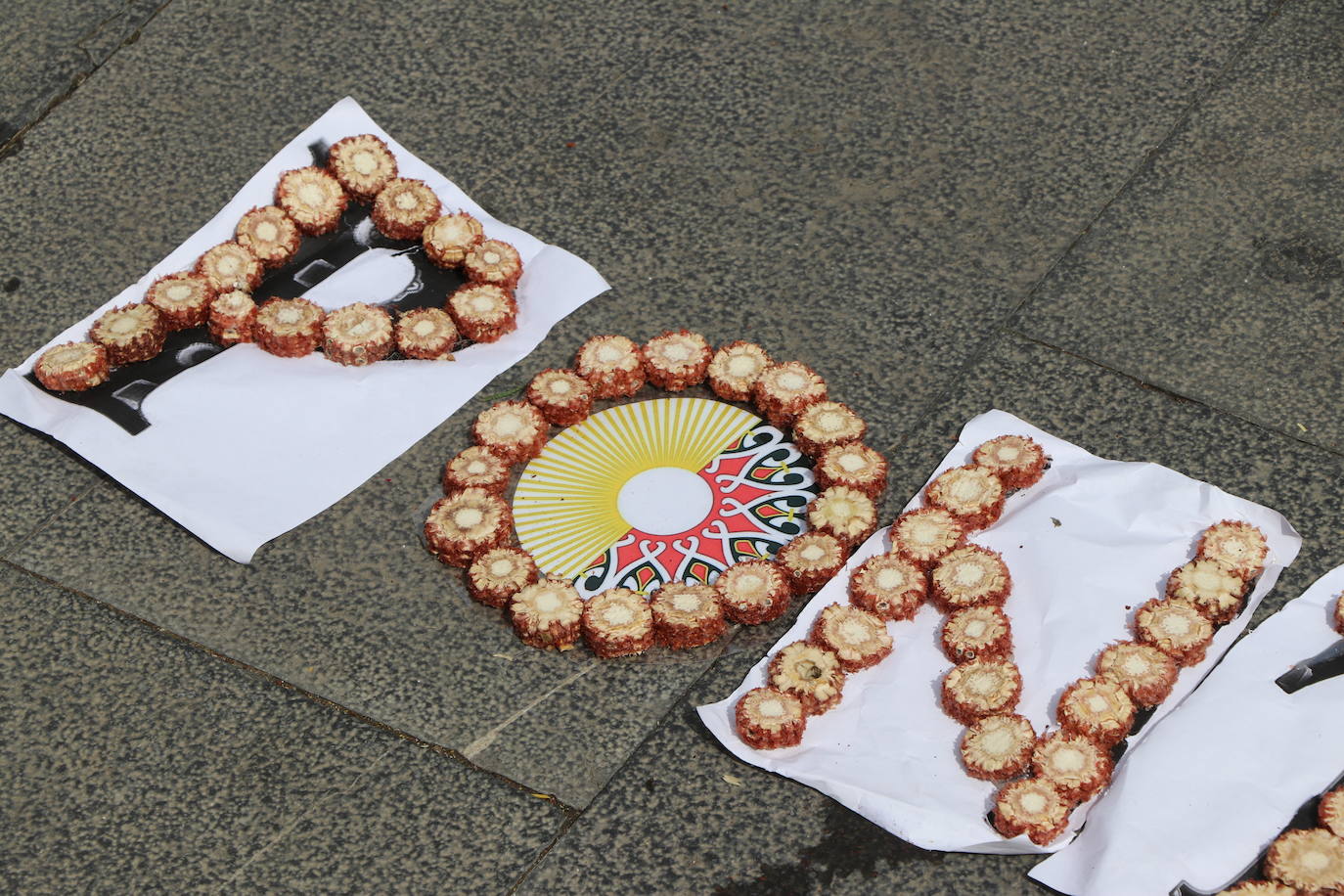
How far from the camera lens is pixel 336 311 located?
4129 millimetres

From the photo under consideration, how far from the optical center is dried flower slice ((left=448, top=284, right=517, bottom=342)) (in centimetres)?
406

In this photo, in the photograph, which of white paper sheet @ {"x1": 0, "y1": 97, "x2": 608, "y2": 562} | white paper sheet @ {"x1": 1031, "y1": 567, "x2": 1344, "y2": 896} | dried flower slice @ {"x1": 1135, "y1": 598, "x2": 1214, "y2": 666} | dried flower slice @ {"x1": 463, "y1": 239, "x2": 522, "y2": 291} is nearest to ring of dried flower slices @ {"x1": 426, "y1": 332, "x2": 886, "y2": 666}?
white paper sheet @ {"x1": 0, "y1": 97, "x2": 608, "y2": 562}

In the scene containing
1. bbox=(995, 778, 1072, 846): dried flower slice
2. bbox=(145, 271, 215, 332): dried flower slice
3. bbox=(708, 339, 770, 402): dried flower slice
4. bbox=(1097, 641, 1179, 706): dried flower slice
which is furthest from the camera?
bbox=(145, 271, 215, 332): dried flower slice

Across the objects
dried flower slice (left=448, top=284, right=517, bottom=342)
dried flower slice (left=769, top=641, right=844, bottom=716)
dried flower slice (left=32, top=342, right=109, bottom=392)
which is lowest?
dried flower slice (left=32, top=342, right=109, bottom=392)

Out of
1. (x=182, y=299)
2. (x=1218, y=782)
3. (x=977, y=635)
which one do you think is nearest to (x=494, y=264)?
(x=182, y=299)

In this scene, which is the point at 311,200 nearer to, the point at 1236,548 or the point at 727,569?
the point at 727,569

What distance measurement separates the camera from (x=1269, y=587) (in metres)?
3.44

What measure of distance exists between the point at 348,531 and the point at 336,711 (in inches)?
20.9

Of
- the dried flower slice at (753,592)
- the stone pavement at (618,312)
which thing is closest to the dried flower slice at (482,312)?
the stone pavement at (618,312)

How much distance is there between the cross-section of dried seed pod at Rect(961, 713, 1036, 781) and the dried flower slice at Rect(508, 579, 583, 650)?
91 centimetres

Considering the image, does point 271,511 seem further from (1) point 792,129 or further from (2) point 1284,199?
(2) point 1284,199

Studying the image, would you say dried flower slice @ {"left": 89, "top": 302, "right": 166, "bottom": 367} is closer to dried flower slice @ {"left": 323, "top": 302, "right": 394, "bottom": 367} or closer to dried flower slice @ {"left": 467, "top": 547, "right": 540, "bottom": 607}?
dried flower slice @ {"left": 323, "top": 302, "right": 394, "bottom": 367}

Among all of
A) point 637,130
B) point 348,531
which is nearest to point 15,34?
point 637,130

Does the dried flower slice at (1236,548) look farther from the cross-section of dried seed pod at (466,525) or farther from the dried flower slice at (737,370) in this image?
the cross-section of dried seed pod at (466,525)
